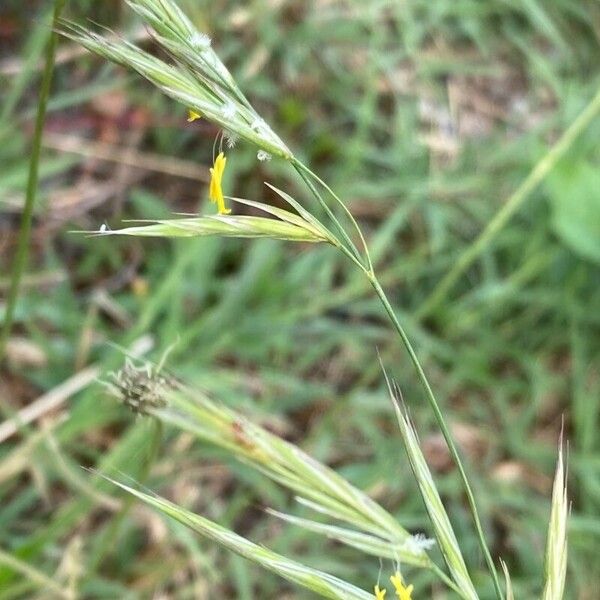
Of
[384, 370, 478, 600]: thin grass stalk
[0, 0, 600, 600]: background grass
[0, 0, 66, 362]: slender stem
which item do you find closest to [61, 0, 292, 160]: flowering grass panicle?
[0, 0, 66, 362]: slender stem

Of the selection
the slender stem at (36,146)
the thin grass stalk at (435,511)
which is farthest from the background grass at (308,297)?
the thin grass stalk at (435,511)

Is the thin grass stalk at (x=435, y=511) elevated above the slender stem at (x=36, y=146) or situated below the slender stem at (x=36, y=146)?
below

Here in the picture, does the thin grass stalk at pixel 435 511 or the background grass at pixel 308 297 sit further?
the background grass at pixel 308 297

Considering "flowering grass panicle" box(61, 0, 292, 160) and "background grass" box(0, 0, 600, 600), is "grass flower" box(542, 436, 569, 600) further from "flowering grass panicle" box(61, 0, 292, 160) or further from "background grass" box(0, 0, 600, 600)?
"background grass" box(0, 0, 600, 600)

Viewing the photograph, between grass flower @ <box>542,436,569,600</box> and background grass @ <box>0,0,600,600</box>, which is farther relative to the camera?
background grass @ <box>0,0,600,600</box>

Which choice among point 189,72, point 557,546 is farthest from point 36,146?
point 557,546

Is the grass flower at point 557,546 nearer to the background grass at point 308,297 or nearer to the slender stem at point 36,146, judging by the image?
the slender stem at point 36,146

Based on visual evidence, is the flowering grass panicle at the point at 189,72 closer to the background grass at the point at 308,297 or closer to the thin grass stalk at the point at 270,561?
the thin grass stalk at the point at 270,561

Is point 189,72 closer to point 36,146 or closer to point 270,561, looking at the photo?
point 36,146

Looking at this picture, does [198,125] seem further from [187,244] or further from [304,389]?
[304,389]
